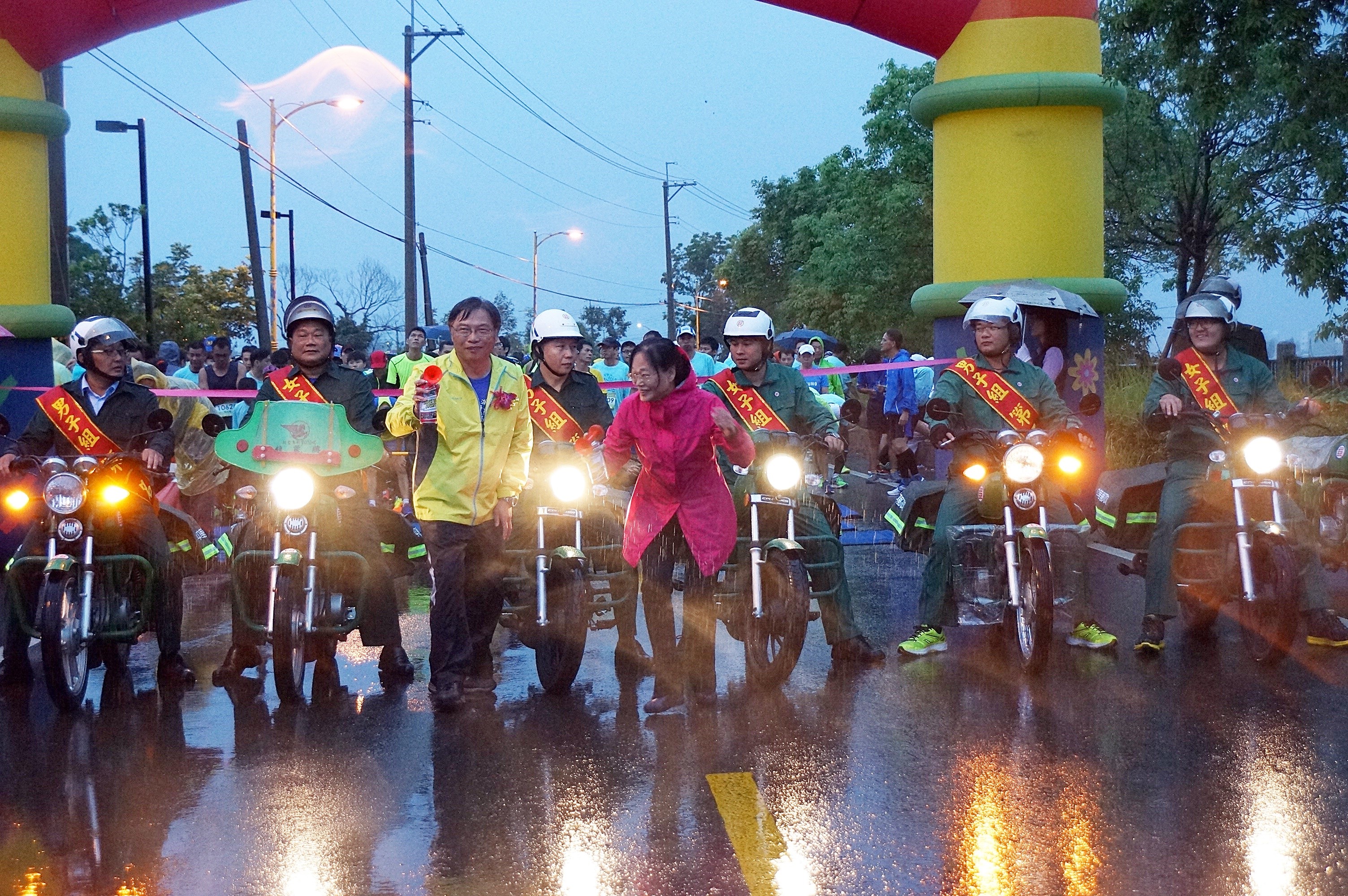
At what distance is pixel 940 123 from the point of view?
1359 cm

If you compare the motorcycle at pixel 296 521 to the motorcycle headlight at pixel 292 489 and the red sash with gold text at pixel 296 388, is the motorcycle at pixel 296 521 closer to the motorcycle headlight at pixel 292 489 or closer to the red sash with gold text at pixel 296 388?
the motorcycle headlight at pixel 292 489

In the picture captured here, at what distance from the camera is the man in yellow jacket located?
7680 millimetres

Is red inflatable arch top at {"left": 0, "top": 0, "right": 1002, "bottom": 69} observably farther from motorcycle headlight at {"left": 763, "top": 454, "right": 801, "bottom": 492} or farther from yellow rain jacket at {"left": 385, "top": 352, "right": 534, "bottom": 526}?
yellow rain jacket at {"left": 385, "top": 352, "right": 534, "bottom": 526}

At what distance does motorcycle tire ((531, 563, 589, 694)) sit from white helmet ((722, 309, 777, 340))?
1.76 m

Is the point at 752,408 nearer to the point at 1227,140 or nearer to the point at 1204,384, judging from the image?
the point at 1204,384

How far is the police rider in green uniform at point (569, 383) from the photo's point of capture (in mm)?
8672

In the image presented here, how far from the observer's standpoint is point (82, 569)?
7828mm

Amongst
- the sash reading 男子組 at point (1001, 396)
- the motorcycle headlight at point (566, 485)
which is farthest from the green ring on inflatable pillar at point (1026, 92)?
the motorcycle headlight at point (566, 485)

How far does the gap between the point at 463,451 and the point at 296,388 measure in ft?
3.84

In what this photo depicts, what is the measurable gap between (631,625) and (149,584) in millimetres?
2640

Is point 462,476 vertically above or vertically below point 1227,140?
below

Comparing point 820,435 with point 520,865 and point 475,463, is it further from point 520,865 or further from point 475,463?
point 520,865

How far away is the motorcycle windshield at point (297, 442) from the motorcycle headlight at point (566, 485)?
0.95m

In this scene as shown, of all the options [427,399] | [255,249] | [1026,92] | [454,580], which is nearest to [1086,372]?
[1026,92]
